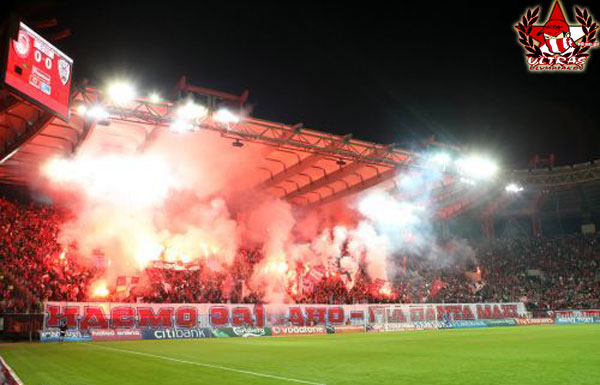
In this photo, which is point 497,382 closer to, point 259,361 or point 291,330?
point 259,361

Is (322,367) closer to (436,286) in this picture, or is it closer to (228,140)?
Result: (228,140)

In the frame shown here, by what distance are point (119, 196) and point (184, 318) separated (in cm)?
1048

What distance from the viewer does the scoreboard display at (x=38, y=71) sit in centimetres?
1531

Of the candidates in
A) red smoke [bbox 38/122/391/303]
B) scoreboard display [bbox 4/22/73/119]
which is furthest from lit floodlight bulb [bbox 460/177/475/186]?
scoreboard display [bbox 4/22/73/119]

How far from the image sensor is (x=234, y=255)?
110 feet

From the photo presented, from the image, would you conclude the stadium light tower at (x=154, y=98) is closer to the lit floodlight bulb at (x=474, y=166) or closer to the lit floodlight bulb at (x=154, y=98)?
the lit floodlight bulb at (x=154, y=98)

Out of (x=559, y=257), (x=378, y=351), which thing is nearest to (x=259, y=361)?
(x=378, y=351)

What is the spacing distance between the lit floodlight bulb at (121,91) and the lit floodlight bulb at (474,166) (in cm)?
1896

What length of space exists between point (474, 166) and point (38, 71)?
2350cm

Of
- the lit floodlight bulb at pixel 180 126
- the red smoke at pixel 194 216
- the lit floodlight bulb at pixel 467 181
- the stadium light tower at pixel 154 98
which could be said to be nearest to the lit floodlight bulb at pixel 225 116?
the lit floodlight bulb at pixel 180 126

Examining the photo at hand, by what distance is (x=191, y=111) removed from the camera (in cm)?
2159

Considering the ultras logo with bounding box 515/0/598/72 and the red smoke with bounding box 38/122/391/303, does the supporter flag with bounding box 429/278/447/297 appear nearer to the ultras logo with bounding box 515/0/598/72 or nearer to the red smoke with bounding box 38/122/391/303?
the red smoke with bounding box 38/122/391/303

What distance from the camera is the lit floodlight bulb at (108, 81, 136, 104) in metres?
19.6

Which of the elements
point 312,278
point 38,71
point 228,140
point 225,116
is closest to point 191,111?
point 225,116
